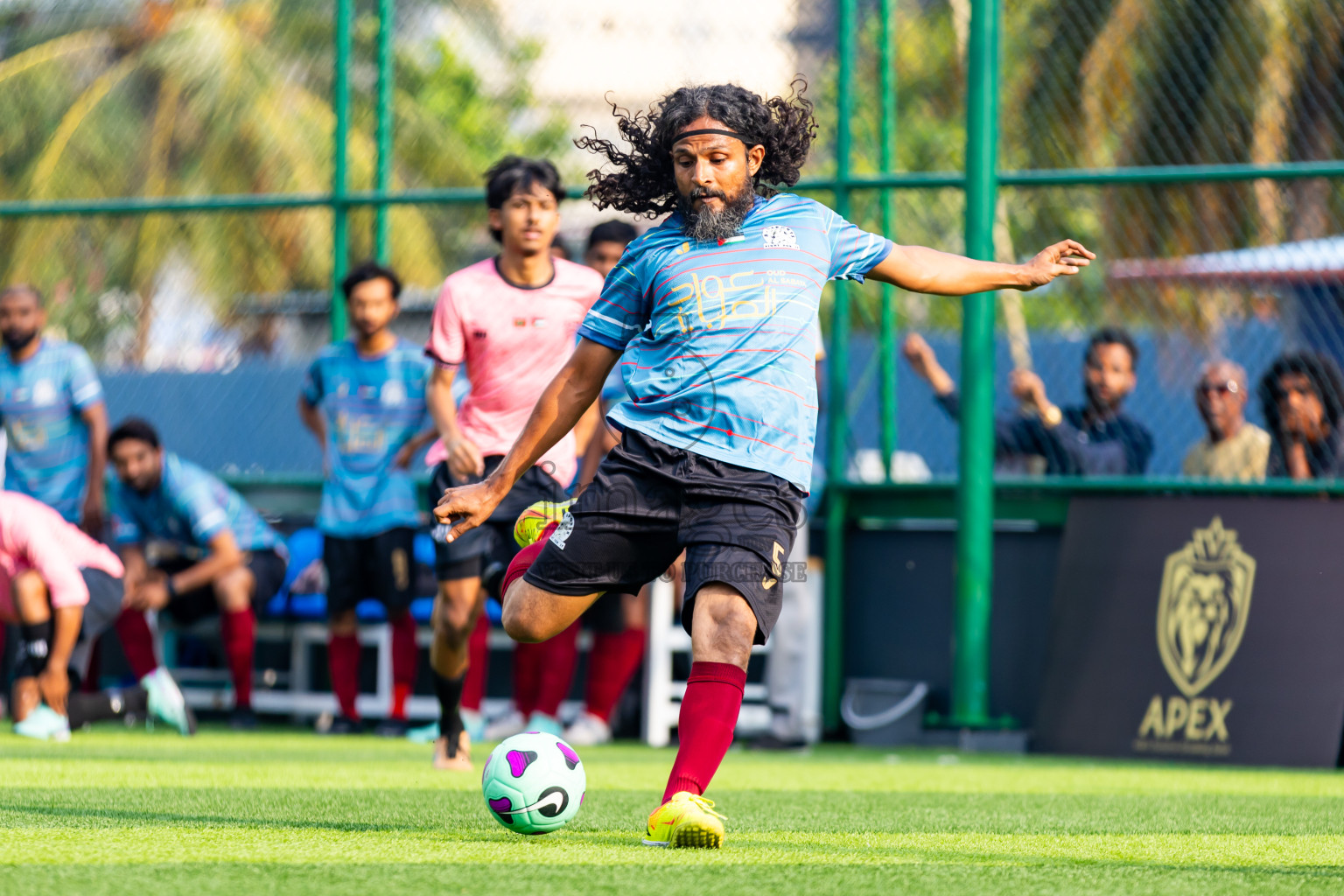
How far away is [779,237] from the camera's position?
437 centimetres

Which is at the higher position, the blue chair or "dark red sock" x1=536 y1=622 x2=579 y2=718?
the blue chair

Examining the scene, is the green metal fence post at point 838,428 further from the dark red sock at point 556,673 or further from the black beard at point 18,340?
the black beard at point 18,340

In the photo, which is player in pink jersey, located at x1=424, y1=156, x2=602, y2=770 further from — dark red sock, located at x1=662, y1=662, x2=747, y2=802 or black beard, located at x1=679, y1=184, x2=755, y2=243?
dark red sock, located at x1=662, y1=662, x2=747, y2=802

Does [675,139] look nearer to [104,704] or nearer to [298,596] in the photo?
[104,704]

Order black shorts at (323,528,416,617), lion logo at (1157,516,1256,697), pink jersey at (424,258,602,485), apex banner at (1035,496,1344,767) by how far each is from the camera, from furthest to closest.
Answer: black shorts at (323,528,416,617), lion logo at (1157,516,1256,697), apex banner at (1035,496,1344,767), pink jersey at (424,258,602,485)

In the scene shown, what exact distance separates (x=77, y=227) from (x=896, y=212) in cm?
546

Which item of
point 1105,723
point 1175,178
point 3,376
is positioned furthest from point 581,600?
point 3,376

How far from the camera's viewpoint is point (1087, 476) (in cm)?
852

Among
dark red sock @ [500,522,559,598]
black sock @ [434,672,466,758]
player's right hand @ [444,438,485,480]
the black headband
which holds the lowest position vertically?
black sock @ [434,672,466,758]

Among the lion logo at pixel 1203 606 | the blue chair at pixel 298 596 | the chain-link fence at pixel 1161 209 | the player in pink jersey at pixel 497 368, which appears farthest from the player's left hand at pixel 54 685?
the lion logo at pixel 1203 606

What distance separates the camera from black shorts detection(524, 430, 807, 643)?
417 cm

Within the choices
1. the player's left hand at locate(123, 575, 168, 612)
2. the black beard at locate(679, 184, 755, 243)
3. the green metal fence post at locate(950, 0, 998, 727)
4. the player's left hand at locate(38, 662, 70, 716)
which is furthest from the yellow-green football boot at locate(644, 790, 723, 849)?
the player's left hand at locate(123, 575, 168, 612)

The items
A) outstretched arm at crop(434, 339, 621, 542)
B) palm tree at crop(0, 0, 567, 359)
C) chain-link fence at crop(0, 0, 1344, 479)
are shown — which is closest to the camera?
outstretched arm at crop(434, 339, 621, 542)

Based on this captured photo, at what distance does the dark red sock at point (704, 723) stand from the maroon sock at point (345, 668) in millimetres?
5076
